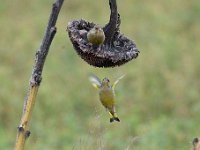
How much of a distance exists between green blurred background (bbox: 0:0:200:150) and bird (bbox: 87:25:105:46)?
201 cm

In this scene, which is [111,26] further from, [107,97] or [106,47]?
[107,97]

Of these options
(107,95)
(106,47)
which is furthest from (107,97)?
(106,47)

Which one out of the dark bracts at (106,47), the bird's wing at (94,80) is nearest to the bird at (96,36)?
the dark bracts at (106,47)

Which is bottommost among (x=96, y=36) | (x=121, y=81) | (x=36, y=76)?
(x=36, y=76)

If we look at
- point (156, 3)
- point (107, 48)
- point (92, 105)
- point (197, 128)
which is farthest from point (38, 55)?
point (156, 3)

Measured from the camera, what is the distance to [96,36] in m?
1.74

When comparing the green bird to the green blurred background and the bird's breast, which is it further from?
the green blurred background

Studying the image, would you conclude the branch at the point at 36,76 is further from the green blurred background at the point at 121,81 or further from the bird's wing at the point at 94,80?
the green blurred background at the point at 121,81

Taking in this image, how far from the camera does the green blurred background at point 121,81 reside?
4.77 m

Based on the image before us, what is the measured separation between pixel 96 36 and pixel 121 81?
14.0ft

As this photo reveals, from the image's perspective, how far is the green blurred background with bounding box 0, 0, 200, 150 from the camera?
477cm

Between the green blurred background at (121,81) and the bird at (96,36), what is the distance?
2008 millimetres

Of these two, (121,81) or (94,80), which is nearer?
(94,80)

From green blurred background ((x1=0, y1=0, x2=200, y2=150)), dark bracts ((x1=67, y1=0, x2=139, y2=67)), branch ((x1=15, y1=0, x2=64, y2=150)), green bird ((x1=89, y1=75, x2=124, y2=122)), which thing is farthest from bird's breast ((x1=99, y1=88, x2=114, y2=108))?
green blurred background ((x1=0, y1=0, x2=200, y2=150))
